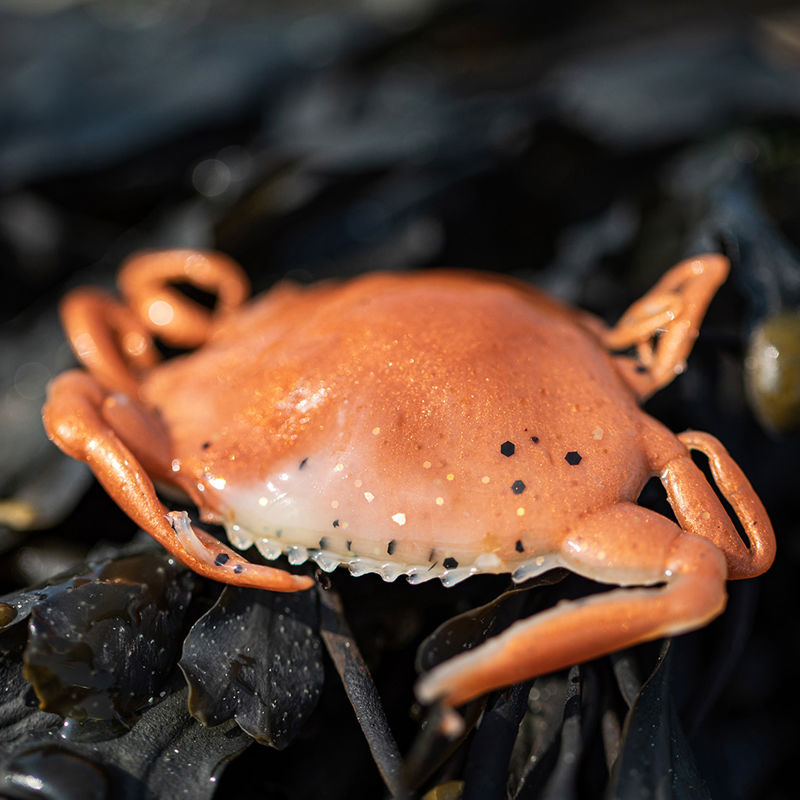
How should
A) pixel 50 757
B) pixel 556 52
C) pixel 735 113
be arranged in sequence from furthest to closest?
1. pixel 556 52
2. pixel 735 113
3. pixel 50 757

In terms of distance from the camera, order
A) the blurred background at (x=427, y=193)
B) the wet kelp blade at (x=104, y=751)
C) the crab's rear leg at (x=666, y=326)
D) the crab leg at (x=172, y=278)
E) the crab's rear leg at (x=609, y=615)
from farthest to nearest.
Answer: the crab leg at (x=172, y=278) < the blurred background at (x=427, y=193) < the crab's rear leg at (x=666, y=326) < the wet kelp blade at (x=104, y=751) < the crab's rear leg at (x=609, y=615)

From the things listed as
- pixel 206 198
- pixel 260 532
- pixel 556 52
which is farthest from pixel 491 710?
pixel 556 52

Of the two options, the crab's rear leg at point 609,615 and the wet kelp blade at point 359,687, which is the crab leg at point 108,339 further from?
the crab's rear leg at point 609,615

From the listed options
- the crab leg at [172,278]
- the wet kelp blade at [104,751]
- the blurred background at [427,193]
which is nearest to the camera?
the wet kelp blade at [104,751]

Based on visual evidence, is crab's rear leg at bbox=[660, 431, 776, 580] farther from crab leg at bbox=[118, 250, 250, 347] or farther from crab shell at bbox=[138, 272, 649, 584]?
crab leg at bbox=[118, 250, 250, 347]

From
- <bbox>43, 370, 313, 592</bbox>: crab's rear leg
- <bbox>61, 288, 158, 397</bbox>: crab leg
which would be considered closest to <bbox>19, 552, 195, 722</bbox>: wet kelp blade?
<bbox>43, 370, 313, 592</bbox>: crab's rear leg

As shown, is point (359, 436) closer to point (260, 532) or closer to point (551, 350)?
point (260, 532)

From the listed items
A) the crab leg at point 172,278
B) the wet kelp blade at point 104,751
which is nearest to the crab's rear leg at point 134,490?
the wet kelp blade at point 104,751

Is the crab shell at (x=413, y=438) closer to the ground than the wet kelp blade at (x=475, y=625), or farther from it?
farther from it
